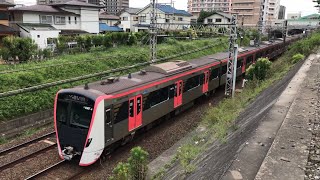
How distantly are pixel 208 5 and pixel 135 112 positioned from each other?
111066 millimetres

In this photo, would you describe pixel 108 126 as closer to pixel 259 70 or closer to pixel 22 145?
pixel 22 145

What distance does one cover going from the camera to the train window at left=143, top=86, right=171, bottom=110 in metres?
12.1

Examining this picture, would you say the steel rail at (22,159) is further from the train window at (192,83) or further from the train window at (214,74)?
the train window at (214,74)

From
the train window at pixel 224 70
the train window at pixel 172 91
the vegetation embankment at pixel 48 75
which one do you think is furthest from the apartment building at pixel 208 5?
the train window at pixel 172 91

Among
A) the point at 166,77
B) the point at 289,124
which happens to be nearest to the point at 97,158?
the point at 166,77

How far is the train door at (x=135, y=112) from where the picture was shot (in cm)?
1106

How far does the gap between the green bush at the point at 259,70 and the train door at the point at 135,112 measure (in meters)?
12.2

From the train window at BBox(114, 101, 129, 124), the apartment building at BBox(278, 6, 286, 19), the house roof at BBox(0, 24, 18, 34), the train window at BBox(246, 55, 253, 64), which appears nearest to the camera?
the train window at BBox(114, 101, 129, 124)

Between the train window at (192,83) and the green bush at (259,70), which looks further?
the green bush at (259,70)

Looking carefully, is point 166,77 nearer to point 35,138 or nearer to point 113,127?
point 113,127

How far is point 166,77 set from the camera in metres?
13.6

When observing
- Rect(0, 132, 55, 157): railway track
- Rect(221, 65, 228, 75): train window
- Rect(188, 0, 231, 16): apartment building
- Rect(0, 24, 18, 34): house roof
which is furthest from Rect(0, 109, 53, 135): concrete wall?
Rect(188, 0, 231, 16): apartment building

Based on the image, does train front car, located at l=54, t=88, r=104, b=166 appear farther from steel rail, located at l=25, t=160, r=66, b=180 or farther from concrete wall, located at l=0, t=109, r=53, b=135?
concrete wall, located at l=0, t=109, r=53, b=135

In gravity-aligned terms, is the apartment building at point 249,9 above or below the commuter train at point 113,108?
above
